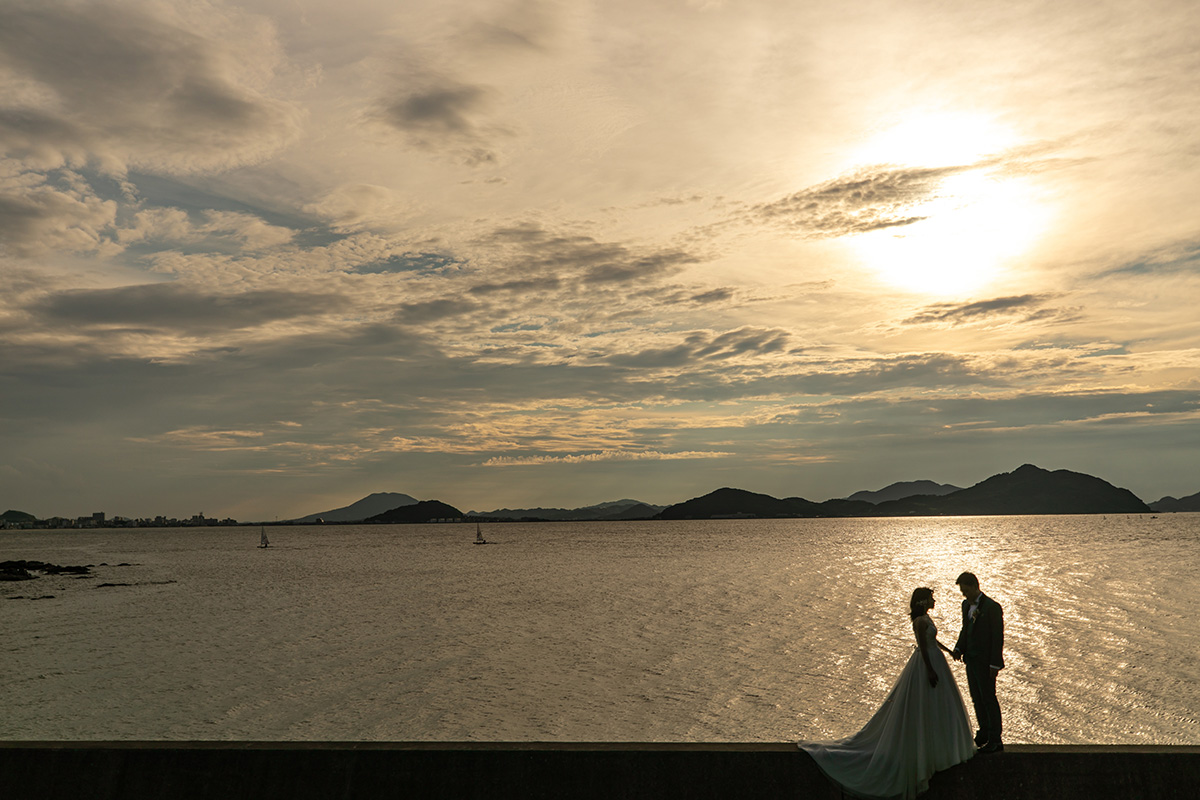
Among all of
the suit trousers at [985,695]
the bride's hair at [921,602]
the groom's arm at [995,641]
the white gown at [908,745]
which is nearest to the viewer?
the white gown at [908,745]

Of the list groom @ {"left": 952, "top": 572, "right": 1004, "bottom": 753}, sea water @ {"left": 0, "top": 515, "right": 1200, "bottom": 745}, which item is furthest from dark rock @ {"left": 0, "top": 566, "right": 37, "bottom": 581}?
groom @ {"left": 952, "top": 572, "right": 1004, "bottom": 753}

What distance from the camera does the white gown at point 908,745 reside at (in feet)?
27.6

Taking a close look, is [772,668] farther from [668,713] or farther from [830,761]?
[830,761]

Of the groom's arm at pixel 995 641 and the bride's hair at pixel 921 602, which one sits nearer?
the bride's hair at pixel 921 602

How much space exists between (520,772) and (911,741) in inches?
154

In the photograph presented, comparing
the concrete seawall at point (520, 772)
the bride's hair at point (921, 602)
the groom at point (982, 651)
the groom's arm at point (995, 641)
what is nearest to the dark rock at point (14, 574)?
the concrete seawall at point (520, 772)

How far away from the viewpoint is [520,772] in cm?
873

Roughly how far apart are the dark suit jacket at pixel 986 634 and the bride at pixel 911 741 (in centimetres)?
120

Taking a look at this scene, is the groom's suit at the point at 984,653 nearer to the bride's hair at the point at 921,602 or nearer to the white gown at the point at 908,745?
the bride's hair at the point at 921,602

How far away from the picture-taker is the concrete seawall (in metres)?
8.41

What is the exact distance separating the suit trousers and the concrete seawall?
787 millimetres

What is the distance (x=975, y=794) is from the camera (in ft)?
27.8

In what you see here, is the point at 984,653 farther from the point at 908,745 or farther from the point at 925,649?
the point at 908,745

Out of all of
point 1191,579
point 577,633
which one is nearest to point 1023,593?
point 1191,579
